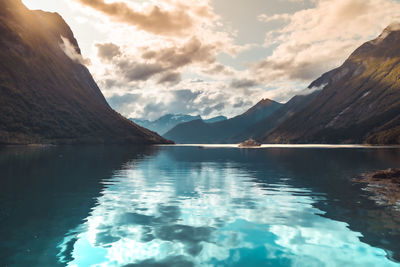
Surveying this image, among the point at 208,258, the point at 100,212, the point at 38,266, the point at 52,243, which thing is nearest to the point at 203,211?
the point at 100,212

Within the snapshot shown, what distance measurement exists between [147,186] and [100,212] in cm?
1831

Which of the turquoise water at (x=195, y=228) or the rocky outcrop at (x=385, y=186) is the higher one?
the rocky outcrop at (x=385, y=186)

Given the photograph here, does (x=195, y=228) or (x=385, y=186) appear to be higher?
(x=385, y=186)

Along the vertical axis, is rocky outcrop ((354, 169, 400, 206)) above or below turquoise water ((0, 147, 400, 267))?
above

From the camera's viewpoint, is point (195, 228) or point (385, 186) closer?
point (195, 228)

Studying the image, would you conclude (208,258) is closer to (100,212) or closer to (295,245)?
(295,245)

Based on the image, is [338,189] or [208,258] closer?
[208,258]

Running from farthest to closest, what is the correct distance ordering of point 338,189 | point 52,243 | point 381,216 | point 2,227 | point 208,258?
1. point 338,189
2. point 381,216
3. point 2,227
4. point 52,243
5. point 208,258

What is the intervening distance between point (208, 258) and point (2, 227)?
17260mm

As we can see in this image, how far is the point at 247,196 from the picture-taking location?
3906 cm

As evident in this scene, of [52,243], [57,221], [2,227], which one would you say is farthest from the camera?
[57,221]

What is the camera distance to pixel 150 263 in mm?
17156

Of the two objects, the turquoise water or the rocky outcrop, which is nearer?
the turquoise water

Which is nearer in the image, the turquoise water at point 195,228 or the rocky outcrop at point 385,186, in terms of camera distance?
the turquoise water at point 195,228
